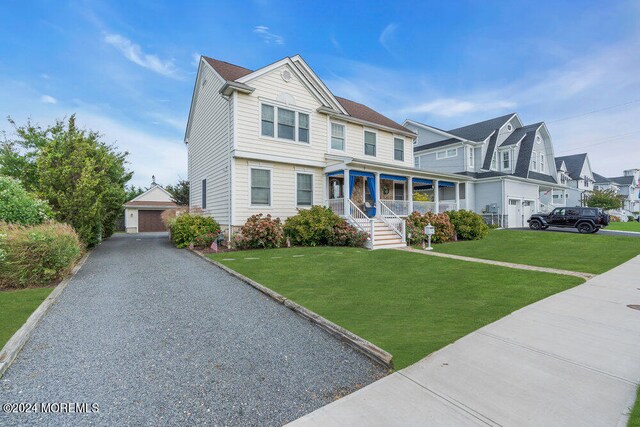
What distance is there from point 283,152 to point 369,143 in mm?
6375

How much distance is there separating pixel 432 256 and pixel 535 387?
27.1 feet

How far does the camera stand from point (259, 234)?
39.5ft

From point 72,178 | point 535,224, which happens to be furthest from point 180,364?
point 535,224

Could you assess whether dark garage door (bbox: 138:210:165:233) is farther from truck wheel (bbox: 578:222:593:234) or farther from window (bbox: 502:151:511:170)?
truck wheel (bbox: 578:222:593:234)

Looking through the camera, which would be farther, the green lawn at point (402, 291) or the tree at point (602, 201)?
the tree at point (602, 201)

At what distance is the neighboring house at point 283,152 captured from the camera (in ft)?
42.8

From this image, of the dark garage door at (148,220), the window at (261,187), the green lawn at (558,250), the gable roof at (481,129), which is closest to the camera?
the green lawn at (558,250)

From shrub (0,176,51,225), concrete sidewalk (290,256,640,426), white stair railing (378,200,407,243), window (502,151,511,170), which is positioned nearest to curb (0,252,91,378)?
concrete sidewalk (290,256,640,426)

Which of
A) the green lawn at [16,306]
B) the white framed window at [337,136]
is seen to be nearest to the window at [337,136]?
the white framed window at [337,136]

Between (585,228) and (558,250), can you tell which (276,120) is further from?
(585,228)

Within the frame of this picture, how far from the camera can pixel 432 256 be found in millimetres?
10828

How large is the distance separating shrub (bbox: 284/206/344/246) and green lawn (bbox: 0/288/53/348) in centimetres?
821

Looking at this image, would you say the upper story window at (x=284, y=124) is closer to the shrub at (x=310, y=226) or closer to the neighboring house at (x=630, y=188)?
the shrub at (x=310, y=226)

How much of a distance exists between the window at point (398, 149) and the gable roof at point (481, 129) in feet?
31.2
